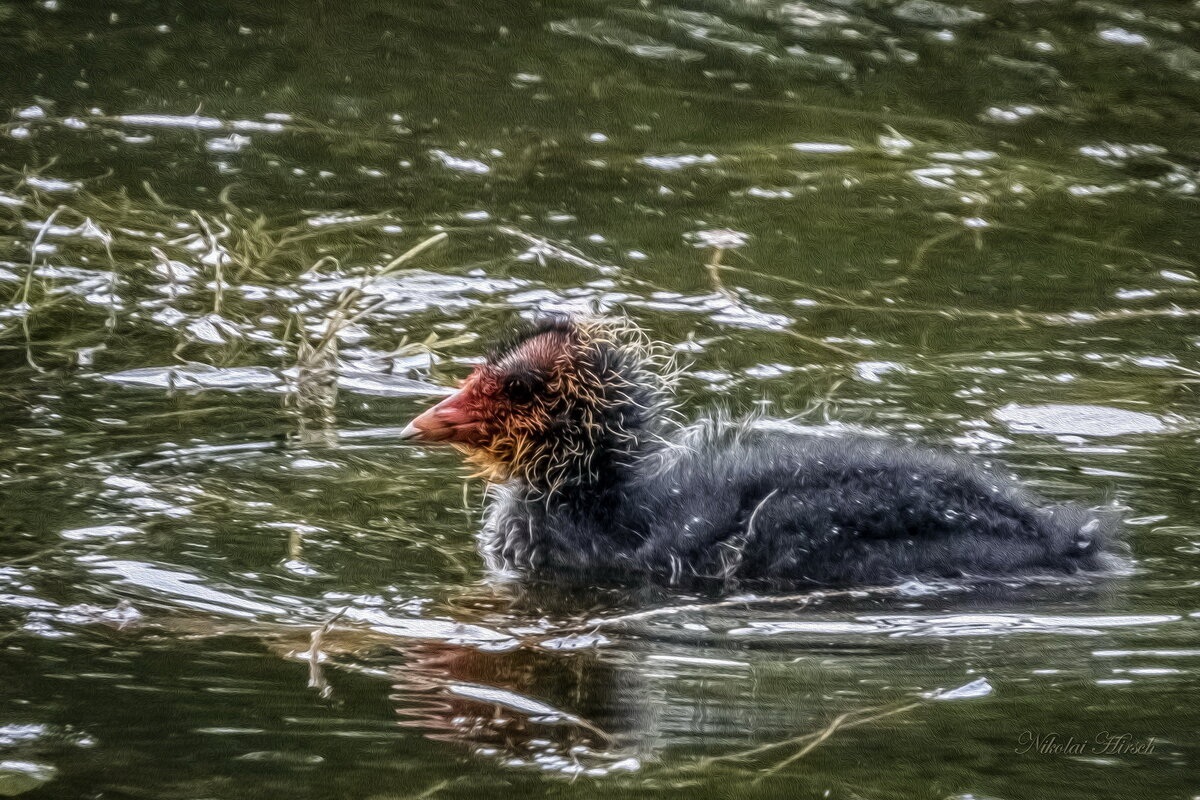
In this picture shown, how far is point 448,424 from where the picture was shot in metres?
5.60

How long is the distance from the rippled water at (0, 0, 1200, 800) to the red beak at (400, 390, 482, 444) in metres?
0.36

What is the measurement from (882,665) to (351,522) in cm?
185

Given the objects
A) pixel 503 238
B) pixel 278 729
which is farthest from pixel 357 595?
pixel 503 238

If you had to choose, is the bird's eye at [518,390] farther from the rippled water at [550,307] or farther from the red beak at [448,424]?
the rippled water at [550,307]

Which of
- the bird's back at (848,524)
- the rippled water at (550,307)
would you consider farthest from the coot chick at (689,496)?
the rippled water at (550,307)

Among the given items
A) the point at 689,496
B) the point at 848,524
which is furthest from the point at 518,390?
the point at 848,524

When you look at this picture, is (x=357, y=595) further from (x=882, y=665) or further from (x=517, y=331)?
(x=882, y=665)

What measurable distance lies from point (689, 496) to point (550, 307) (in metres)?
2.23

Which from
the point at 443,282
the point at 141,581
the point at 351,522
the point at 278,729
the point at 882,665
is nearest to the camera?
the point at 278,729

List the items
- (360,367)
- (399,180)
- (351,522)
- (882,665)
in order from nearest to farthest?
(882,665)
(351,522)
(360,367)
(399,180)

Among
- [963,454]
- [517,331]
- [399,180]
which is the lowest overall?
[963,454]

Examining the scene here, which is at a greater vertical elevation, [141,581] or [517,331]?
[517,331]

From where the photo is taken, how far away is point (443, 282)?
8.01 meters

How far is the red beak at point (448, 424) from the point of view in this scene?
5594 millimetres
